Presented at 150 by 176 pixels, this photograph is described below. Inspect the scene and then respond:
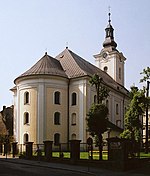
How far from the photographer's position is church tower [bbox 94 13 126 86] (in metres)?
61.6

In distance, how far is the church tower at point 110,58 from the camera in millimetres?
61625

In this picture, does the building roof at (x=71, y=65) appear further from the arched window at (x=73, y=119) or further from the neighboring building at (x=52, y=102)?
the arched window at (x=73, y=119)

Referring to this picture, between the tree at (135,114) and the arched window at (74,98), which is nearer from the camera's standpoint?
the tree at (135,114)

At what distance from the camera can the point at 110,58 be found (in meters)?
61.8

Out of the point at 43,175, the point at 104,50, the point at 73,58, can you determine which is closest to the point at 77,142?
Answer: the point at 43,175

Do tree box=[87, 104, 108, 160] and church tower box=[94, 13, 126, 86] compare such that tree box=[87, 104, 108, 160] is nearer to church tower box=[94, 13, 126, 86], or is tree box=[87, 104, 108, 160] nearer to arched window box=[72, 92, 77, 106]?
arched window box=[72, 92, 77, 106]

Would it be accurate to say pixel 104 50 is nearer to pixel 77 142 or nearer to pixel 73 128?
pixel 73 128

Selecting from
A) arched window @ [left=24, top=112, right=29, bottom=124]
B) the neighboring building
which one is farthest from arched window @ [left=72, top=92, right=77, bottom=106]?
arched window @ [left=24, top=112, right=29, bottom=124]

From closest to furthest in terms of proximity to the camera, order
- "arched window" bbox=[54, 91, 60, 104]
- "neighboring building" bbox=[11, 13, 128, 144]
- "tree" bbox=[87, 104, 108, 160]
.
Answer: "tree" bbox=[87, 104, 108, 160] → "neighboring building" bbox=[11, 13, 128, 144] → "arched window" bbox=[54, 91, 60, 104]

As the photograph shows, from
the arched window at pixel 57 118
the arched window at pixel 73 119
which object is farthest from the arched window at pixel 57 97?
the arched window at pixel 73 119

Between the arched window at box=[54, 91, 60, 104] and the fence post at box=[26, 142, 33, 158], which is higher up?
the arched window at box=[54, 91, 60, 104]

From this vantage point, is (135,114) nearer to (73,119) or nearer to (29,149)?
(73,119)

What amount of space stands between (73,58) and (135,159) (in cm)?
2841

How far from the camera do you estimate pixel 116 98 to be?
56469mm
